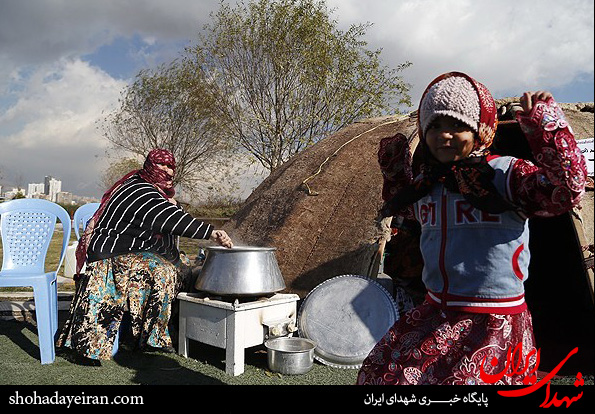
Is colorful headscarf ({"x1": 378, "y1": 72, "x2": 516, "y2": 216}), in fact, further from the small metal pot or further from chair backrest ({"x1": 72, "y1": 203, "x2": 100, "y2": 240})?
chair backrest ({"x1": 72, "y1": 203, "x2": 100, "y2": 240})

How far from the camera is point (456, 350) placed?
5.07 feet

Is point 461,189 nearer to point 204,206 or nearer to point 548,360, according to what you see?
point 548,360

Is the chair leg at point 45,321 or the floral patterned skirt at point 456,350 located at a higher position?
the floral patterned skirt at point 456,350

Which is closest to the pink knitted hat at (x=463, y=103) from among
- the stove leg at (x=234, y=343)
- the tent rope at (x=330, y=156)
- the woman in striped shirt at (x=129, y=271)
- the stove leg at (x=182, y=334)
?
the stove leg at (x=234, y=343)

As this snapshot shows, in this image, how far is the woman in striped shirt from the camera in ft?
11.6

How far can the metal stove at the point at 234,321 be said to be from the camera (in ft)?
10.8

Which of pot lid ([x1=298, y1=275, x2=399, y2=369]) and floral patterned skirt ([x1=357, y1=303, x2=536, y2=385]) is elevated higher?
floral patterned skirt ([x1=357, y1=303, x2=536, y2=385])

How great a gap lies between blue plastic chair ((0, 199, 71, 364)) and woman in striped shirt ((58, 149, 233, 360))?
0.16m

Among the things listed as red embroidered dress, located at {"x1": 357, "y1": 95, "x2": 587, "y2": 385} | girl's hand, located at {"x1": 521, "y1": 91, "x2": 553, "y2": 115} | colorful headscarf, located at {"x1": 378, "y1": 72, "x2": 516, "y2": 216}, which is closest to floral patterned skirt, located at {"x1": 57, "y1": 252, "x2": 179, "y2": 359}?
red embroidered dress, located at {"x1": 357, "y1": 95, "x2": 587, "y2": 385}

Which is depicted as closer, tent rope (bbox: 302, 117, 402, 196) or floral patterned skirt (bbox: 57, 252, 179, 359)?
floral patterned skirt (bbox: 57, 252, 179, 359)

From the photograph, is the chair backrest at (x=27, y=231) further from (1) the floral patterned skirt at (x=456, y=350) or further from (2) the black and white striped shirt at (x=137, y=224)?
(1) the floral patterned skirt at (x=456, y=350)

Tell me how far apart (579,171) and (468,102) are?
1.37 ft

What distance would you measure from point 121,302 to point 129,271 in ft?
0.79
